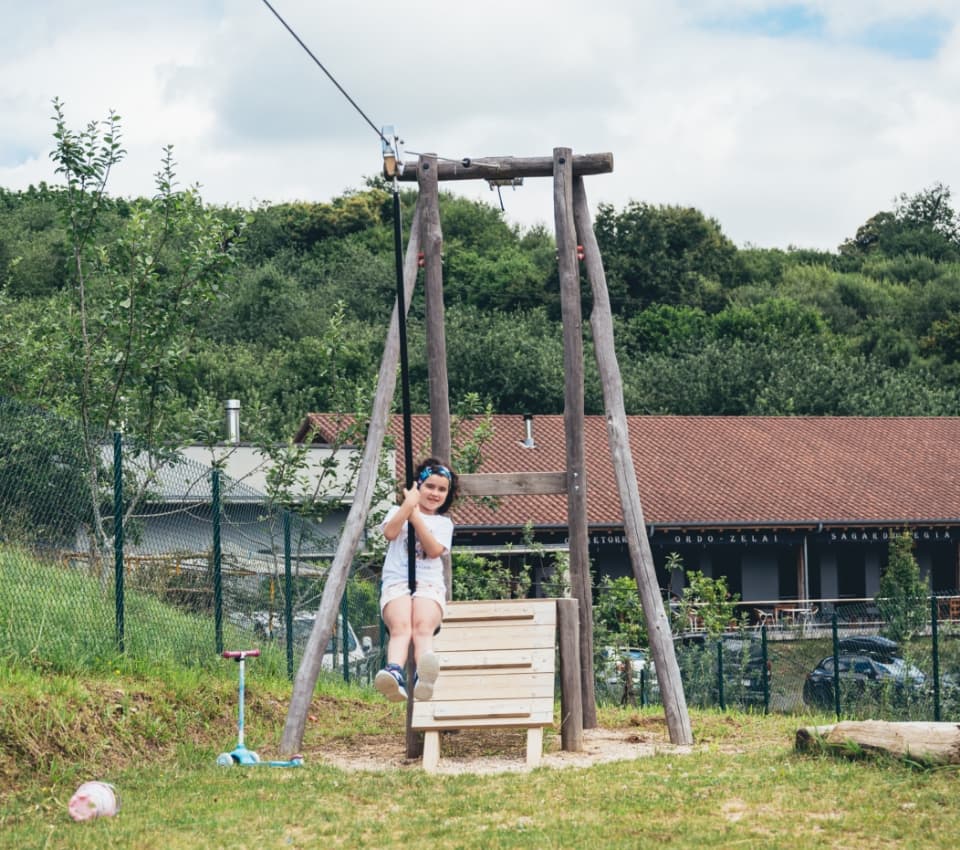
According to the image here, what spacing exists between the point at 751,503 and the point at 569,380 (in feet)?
78.9

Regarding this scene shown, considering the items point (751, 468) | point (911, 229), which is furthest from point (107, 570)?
point (911, 229)

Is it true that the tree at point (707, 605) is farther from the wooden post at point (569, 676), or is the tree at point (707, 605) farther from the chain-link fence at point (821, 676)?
the wooden post at point (569, 676)

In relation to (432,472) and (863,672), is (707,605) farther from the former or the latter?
(432,472)

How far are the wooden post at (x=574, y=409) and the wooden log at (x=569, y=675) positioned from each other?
38 cm

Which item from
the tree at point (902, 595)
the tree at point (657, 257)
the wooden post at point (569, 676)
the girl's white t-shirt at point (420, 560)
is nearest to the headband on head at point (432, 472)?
the girl's white t-shirt at point (420, 560)

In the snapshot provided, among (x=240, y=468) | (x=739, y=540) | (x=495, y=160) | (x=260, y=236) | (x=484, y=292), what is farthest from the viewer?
(x=260, y=236)

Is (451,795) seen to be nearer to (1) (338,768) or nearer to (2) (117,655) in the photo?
(1) (338,768)

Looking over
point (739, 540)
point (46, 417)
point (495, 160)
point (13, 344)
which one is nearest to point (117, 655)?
point (46, 417)

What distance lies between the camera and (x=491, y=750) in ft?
31.0

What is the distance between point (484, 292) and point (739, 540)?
2405 centimetres

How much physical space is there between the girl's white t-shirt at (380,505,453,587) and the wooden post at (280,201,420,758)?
1036mm

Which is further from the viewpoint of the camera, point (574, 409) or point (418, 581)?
point (574, 409)

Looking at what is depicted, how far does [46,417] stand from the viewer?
9.83 meters

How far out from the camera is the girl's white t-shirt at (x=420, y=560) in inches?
328
